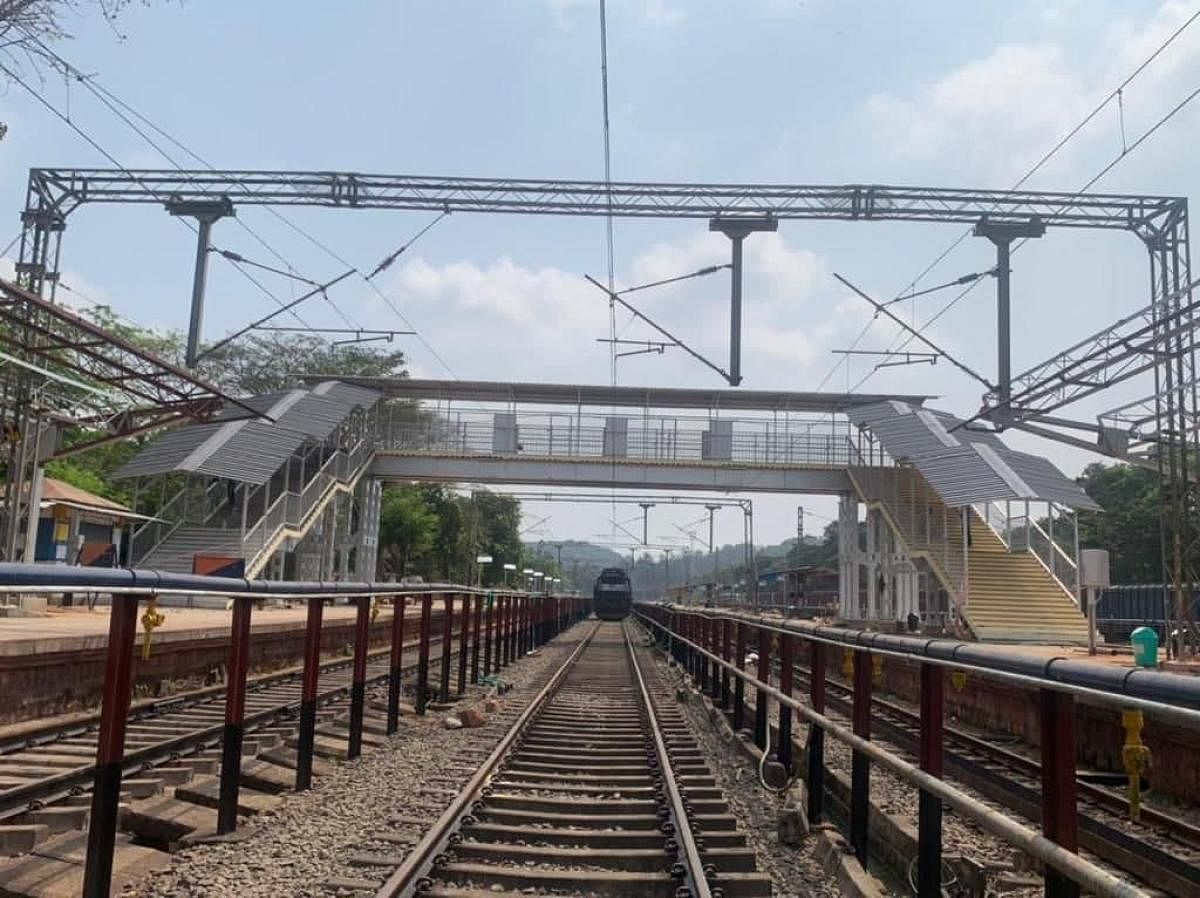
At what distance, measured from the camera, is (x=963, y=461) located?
30.2 m

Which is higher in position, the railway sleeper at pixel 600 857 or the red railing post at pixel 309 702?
the red railing post at pixel 309 702

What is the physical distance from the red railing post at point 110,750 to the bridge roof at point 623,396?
35.2 metres

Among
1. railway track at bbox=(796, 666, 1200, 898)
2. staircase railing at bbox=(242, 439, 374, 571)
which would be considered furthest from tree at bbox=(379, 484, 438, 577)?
railway track at bbox=(796, 666, 1200, 898)

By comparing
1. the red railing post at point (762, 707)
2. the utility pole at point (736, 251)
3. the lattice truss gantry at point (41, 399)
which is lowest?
the red railing post at point (762, 707)

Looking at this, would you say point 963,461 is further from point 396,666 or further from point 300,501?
point 396,666

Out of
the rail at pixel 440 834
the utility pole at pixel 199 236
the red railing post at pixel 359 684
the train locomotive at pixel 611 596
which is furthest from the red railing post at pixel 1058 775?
the train locomotive at pixel 611 596

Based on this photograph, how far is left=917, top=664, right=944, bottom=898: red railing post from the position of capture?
471cm

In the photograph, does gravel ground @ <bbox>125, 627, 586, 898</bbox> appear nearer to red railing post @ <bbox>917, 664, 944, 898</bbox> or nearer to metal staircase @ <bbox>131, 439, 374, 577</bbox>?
red railing post @ <bbox>917, 664, 944, 898</bbox>

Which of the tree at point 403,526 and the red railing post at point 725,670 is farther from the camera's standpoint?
the tree at point 403,526

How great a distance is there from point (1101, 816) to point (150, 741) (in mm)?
8264

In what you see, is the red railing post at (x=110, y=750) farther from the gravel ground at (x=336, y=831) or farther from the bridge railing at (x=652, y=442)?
the bridge railing at (x=652, y=442)

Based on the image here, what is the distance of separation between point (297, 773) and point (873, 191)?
1762 cm

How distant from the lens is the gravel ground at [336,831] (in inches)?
211

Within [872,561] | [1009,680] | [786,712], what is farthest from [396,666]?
[872,561]
